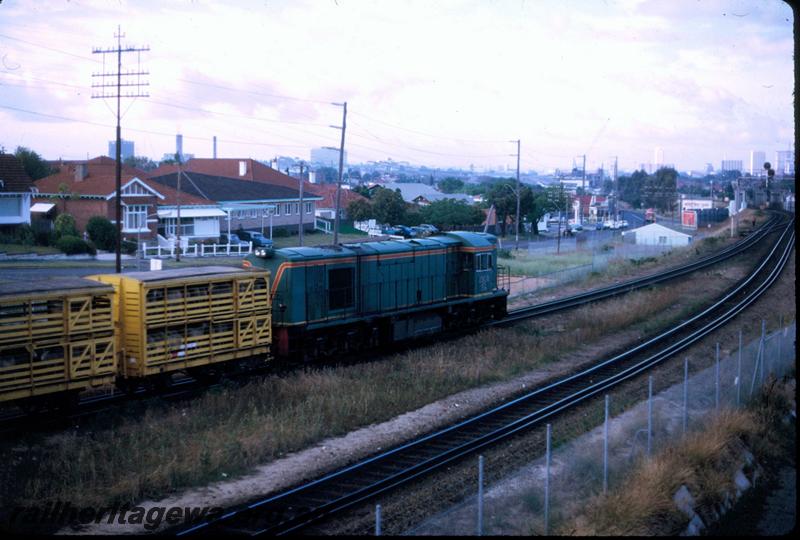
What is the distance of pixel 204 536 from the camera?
1017 centimetres

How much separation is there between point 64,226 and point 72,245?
2.19 metres

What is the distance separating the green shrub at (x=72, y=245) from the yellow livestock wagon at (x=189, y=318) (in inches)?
720

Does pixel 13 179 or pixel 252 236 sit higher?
pixel 13 179

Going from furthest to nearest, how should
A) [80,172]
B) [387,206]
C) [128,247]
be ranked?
[387,206], [80,172], [128,247]

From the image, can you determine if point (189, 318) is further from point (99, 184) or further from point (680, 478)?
point (99, 184)

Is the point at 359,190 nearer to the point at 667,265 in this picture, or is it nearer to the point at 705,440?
the point at 667,265

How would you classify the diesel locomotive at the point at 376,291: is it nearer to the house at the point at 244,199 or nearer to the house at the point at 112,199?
the house at the point at 244,199

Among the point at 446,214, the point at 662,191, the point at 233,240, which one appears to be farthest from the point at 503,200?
the point at 662,191

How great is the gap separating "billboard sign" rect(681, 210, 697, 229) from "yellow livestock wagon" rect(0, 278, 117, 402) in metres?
83.1

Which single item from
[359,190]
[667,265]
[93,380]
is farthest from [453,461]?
[359,190]

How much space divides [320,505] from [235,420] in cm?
472

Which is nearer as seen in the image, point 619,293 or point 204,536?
point 204,536

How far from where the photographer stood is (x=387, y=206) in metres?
47.3

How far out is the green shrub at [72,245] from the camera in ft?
112
